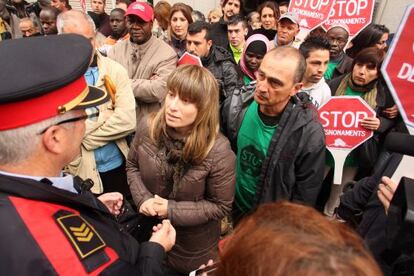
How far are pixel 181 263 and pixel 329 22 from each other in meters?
3.64

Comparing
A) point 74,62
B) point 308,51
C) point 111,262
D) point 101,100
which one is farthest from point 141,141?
point 308,51

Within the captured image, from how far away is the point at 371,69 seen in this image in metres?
2.87

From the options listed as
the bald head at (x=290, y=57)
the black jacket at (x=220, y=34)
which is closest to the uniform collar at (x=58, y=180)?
the bald head at (x=290, y=57)

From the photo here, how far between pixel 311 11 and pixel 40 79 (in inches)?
155

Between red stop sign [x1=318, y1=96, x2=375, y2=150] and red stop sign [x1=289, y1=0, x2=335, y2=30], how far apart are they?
80.4 inches

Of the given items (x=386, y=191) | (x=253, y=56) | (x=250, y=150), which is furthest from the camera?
(x=253, y=56)

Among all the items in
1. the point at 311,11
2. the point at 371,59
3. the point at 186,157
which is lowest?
the point at 186,157

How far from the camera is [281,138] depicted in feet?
6.71

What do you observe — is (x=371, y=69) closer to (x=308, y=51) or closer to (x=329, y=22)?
(x=308, y=51)

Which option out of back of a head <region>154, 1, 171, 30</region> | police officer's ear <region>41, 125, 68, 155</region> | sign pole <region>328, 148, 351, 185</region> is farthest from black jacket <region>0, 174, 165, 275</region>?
back of a head <region>154, 1, 171, 30</region>

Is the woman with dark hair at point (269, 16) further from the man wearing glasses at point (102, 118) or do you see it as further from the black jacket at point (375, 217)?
the black jacket at point (375, 217)

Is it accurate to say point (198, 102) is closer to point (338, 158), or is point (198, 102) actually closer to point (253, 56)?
point (338, 158)

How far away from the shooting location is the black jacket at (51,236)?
89 centimetres

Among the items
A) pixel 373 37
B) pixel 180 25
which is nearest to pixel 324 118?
pixel 373 37
